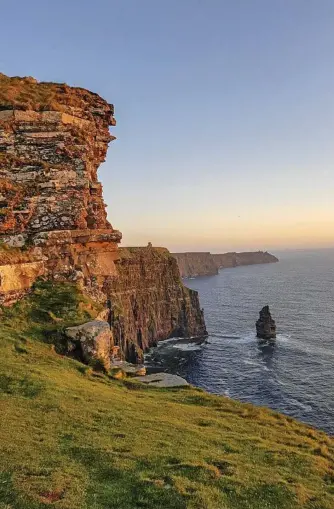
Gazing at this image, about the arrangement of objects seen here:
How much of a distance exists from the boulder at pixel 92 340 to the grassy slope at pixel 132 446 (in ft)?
3.08

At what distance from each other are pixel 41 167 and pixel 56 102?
17.2ft

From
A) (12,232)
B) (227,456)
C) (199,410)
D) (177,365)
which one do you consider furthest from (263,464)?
(177,365)

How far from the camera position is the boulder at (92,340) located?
1706cm

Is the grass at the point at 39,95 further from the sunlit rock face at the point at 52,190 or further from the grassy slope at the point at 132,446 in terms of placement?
the grassy slope at the point at 132,446

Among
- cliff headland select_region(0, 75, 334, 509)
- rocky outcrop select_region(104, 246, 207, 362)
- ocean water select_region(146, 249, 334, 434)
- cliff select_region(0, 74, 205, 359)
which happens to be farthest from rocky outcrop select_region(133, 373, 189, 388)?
rocky outcrop select_region(104, 246, 207, 362)

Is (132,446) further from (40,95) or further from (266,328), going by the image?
(266,328)

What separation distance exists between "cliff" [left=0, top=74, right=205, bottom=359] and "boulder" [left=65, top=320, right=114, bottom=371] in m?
3.90

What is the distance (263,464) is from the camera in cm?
1144

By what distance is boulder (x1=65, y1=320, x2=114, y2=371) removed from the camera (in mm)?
17062

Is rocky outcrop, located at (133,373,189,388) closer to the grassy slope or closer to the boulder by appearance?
the grassy slope

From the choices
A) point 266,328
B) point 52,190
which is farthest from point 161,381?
point 266,328

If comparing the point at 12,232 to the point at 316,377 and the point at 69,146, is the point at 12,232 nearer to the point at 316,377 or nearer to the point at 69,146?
the point at 69,146

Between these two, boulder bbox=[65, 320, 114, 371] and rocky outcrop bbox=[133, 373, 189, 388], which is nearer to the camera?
boulder bbox=[65, 320, 114, 371]

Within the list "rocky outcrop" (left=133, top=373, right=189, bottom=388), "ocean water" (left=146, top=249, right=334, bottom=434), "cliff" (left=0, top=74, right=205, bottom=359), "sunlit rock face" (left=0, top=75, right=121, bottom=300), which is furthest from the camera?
"ocean water" (left=146, top=249, right=334, bottom=434)
